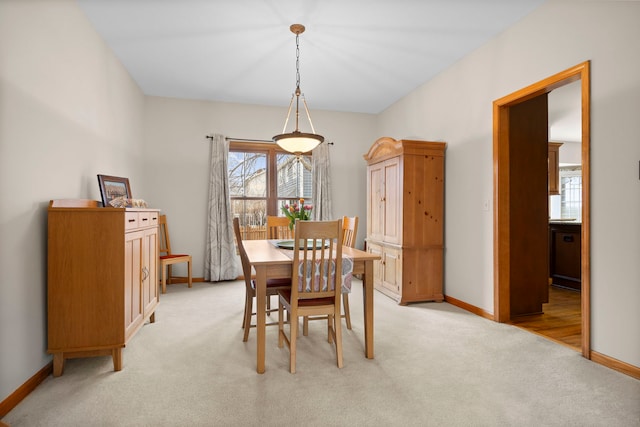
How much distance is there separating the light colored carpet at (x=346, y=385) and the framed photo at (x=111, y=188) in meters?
1.28

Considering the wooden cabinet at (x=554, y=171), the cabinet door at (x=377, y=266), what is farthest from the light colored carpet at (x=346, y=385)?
the wooden cabinet at (x=554, y=171)

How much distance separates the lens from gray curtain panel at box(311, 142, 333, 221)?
5.54 metres

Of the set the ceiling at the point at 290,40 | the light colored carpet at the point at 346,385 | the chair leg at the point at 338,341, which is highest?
the ceiling at the point at 290,40

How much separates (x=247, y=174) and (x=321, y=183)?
120 cm

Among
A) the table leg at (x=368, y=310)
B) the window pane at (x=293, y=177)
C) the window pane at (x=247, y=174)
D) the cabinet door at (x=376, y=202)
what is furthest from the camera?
the window pane at (x=293, y=177)

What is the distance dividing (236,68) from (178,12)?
1.17 m

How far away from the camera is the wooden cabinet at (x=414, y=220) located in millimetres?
3959

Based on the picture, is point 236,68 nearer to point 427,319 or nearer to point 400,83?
point 400,83

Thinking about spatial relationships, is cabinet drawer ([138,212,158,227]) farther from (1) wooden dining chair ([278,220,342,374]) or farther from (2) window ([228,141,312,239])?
(2) window ([228,141,312,239])

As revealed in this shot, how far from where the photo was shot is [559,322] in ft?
10.9

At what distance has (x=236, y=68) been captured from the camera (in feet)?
13.2

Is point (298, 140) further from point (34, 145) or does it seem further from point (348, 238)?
point (34, 145)

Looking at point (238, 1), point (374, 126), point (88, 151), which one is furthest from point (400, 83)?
point (88, 151)

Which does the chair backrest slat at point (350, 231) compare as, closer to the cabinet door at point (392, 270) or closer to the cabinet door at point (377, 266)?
the cabinet door at point (392, 270)
